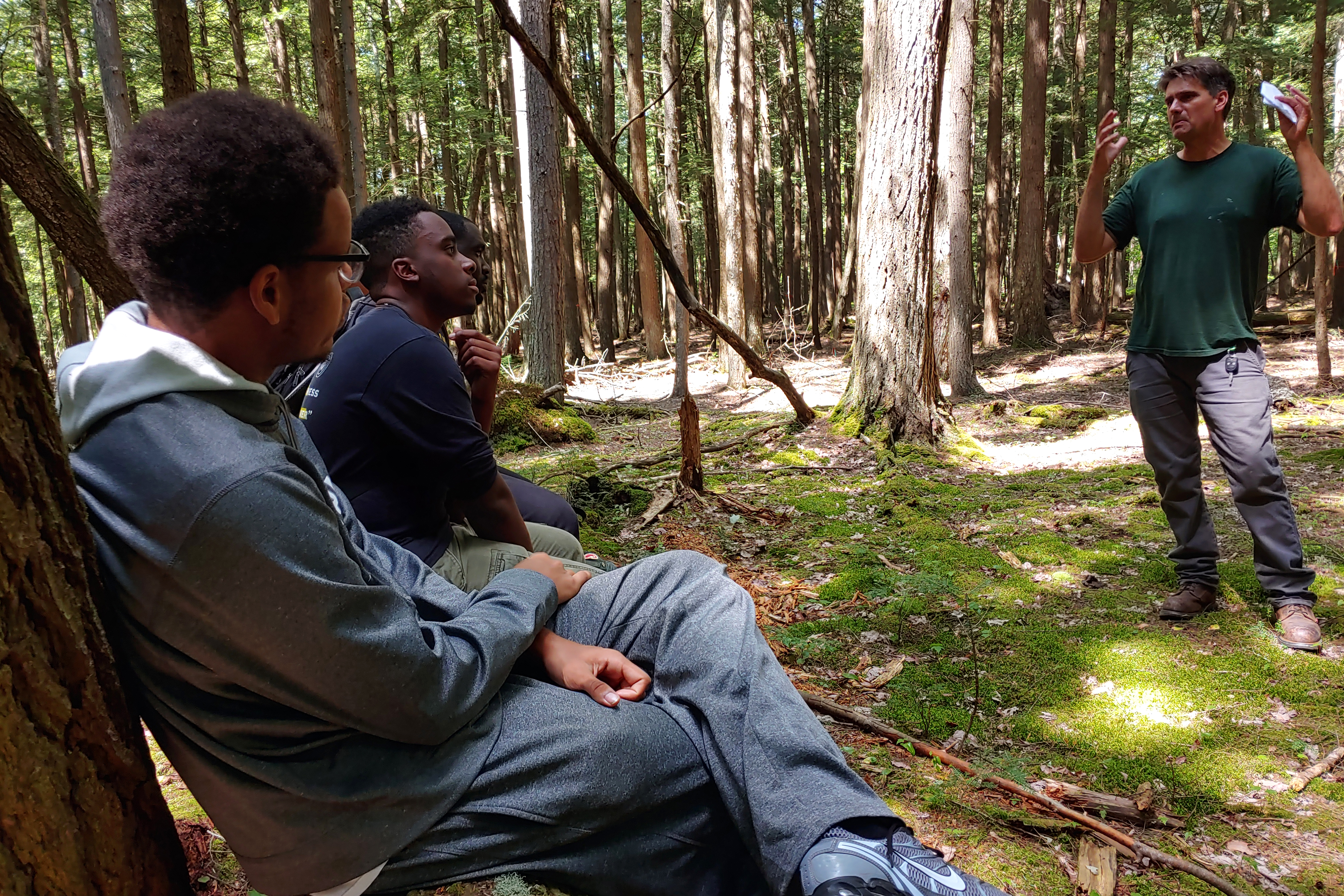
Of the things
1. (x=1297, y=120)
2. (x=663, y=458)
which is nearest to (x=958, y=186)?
(x=663, y=458)

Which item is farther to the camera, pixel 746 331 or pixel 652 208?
pixel 652 208

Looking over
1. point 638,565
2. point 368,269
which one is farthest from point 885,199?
point 638,565

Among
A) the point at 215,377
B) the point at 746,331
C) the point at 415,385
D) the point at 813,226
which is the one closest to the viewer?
the point at 215,377

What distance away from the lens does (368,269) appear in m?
3.25

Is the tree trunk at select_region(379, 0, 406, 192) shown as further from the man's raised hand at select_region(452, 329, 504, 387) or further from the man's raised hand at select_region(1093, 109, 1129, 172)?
the man's raised hand at select_region(1093, 109, 1129, 172)

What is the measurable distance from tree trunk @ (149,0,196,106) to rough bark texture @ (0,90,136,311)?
1856 mm

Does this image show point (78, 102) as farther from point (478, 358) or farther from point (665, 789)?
point (665, 789)

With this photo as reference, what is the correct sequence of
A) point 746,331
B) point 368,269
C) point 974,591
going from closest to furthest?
point 368,269 → point 974,591 → point 746,331

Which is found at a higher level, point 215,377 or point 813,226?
point 813,226

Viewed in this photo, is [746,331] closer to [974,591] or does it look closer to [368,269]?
[974,591]

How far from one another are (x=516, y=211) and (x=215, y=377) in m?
25.4

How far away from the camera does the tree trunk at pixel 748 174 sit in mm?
14812

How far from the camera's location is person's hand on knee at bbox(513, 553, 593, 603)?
82.8 inches

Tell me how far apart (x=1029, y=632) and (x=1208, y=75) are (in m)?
2.65
